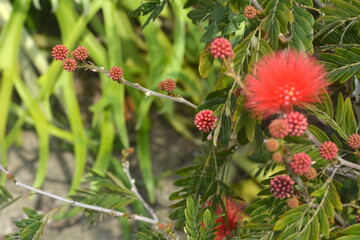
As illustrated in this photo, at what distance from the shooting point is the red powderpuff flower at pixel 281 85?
57 centimetres

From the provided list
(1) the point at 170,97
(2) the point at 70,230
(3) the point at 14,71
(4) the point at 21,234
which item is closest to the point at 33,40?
(3) the point at 14,71

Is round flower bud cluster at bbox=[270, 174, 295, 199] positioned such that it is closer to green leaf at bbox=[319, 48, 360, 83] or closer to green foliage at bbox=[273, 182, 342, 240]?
green foliage at bbox=[273, 182, 342, 240]

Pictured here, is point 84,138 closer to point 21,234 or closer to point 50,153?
point 50,153

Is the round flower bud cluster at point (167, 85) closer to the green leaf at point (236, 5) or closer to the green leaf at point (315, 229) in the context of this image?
the green leaf at point (236, 5)

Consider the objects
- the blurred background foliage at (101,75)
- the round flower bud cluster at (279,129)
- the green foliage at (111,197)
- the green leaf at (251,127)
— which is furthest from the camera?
the blurred background foliage at (101,75)

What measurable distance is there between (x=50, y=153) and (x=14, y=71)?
1.35 ft

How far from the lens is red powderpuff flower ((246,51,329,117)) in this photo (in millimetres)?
572

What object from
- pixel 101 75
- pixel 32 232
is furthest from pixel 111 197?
pixel 101 75

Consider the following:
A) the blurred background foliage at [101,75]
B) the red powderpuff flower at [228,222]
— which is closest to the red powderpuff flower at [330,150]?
the red powderpuff flower at [228,222]

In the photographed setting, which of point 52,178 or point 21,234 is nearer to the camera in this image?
point 21,234

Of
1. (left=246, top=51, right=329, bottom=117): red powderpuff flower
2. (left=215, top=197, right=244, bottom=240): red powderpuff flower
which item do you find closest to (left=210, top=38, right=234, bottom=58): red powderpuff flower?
(left=246, top=51, right=329, bottom=117): red powderpuff flower

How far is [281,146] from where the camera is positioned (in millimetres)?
545

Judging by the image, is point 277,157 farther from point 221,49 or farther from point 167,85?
point 167,85

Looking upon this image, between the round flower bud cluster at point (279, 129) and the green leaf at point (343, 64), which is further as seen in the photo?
the green leaf at point (343, 64)
